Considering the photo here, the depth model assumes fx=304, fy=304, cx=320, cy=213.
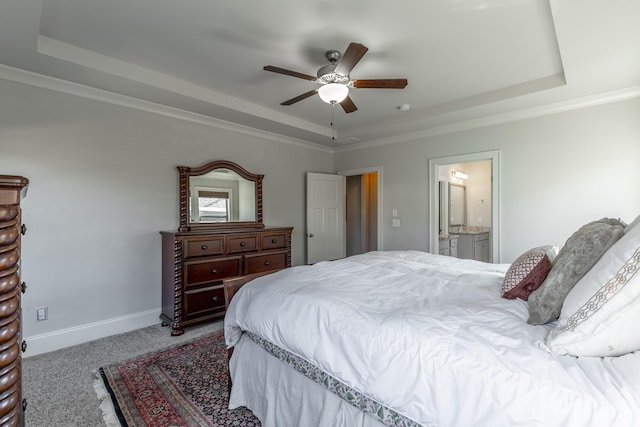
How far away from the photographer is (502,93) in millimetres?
3287

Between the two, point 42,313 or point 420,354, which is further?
point 42,313

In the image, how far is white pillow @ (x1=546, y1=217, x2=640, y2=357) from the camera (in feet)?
2.98

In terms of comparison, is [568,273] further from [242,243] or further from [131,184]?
[131,184]

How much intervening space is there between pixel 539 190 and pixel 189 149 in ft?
13.5

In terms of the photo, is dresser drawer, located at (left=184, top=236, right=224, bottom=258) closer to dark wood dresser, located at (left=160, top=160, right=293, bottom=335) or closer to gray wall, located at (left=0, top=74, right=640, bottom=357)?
dark wood dresser, located at (left=160, top=160, right=293, bottom=335)

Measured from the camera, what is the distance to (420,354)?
1100mm

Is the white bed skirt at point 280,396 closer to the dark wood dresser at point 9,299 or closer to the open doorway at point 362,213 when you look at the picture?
the dark wood dresser at point 9,299

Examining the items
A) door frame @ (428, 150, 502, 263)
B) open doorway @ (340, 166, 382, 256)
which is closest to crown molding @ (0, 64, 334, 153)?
door frame @ (428, 150, 502, 263)

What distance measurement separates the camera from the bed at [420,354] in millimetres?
879

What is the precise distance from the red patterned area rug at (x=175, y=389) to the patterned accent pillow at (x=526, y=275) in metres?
1.63

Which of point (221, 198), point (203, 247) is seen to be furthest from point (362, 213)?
point (203, 247)

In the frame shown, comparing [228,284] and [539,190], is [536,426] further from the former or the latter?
[539,190]

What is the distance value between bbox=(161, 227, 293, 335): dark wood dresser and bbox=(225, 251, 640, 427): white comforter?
1.51 meters

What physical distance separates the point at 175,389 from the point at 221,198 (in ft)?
7.45
